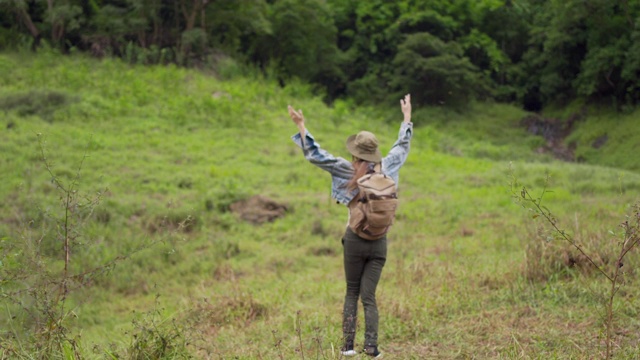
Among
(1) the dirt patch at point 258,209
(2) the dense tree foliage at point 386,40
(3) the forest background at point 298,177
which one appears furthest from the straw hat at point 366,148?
(2) the dense tree foliage at point 386,40

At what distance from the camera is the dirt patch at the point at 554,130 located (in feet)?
Result: 76.4

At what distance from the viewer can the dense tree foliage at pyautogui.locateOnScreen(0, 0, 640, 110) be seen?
22469 mm

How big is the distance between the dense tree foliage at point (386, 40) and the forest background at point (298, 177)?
10 cm

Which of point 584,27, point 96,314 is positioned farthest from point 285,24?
point 96,314

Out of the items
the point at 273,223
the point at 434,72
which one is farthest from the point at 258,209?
the point at 434,72

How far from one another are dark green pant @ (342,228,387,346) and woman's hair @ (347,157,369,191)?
0.94 feet

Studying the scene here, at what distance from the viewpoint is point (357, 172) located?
436 centimetres

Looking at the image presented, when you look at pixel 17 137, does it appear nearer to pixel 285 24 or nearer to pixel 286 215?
pixel 286 215

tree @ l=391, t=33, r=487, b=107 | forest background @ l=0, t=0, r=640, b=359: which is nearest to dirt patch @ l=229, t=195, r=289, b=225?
forest background @ l=0, t=0, r=640, b=359

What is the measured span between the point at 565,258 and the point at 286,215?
6.40m

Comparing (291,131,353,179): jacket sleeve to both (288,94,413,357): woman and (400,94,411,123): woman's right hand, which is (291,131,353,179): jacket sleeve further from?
(400,94,411,123): woman's right hand

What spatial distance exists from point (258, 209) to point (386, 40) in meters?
→ 18.5

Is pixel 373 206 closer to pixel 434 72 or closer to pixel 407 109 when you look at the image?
pixel 407 109

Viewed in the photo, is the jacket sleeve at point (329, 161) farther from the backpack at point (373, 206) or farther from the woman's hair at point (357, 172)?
the backpack at point (373, 206)
